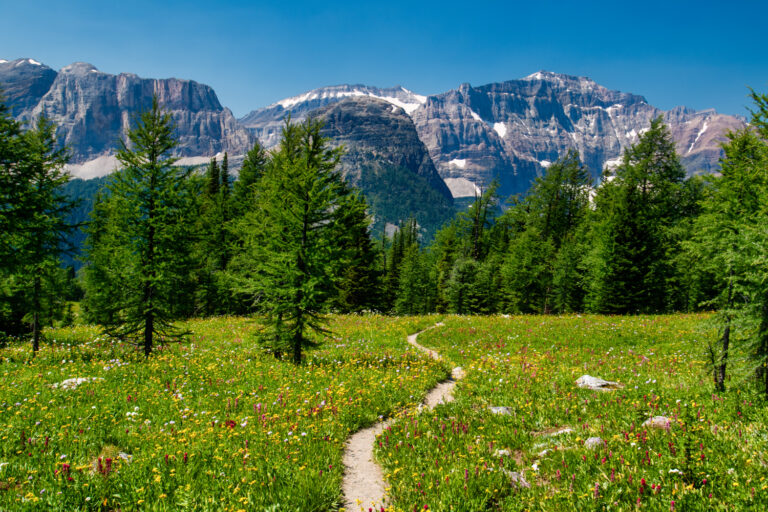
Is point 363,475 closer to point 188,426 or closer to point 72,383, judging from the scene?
point 188,426

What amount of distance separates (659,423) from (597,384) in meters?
3.33

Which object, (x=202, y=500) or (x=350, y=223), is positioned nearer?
(x=202, y=500)

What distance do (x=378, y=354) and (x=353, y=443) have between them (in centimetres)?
772

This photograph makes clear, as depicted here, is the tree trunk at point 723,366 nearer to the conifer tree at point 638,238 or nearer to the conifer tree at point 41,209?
the conifer tree at point 41,209

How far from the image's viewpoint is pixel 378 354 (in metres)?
15.4

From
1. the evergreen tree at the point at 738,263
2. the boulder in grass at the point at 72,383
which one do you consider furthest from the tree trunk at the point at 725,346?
the boulder in grass at the point at 72,383

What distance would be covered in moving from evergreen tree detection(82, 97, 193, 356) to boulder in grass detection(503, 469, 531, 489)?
13186 mm

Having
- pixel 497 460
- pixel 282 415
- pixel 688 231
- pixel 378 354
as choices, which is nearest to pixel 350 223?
pixel 378 354

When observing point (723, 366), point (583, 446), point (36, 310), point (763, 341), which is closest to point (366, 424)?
point (583, 446)

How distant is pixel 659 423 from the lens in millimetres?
6898

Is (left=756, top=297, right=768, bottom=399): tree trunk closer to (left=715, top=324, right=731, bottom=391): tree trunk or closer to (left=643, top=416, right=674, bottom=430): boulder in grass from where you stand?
(left=715, top=324, right=731, bottom=391): tree trunk

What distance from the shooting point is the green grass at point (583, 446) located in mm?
4988

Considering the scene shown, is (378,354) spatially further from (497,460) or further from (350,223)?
(350,223)

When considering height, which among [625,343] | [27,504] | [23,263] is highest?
[23,263]
